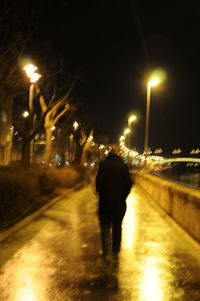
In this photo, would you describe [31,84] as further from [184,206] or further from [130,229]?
[184,206]

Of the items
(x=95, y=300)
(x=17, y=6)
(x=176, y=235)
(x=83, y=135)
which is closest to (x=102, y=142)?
(x=83, y=135)

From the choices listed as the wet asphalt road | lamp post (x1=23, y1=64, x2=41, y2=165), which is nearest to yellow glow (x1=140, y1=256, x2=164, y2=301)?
the wet asphalt road

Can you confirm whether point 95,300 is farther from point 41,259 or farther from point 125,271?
point 41,259

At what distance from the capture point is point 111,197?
750cm

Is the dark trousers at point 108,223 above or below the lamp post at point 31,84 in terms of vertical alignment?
below

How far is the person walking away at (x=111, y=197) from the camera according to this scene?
7.50 meters

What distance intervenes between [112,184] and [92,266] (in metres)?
1.39

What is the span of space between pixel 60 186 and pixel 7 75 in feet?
35.3

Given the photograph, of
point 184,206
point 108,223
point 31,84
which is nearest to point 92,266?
point 108,223

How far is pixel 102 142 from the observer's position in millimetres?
83438

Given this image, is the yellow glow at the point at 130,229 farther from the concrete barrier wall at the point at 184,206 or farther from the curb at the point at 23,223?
the curb at the point at 23,223

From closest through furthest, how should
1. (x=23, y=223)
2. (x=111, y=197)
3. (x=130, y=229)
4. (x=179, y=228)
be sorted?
(x=111, y=197) → (x=179, y=228) → (x=130, y=229) → (x=23, y=223)

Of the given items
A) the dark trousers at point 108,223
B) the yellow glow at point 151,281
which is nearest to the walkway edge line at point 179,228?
the yellow glow at point 151,281

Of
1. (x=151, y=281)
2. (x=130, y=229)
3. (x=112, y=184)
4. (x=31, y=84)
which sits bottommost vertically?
(x=151, y=281)
